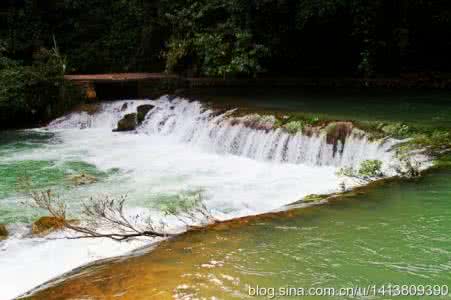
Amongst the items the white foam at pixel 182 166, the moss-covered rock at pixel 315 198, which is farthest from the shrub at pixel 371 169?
the moss-covered rock at pixel 315 198

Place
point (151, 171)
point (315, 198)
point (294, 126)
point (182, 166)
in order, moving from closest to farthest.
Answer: point (315, 198) < point (151, 171) < point (294, 126) < point (182, 166)

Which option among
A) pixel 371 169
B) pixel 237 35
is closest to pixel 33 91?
pixel 237 35

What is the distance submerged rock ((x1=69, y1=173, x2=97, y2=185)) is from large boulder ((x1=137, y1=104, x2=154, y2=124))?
5619mm

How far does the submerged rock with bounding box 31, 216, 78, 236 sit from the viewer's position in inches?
304

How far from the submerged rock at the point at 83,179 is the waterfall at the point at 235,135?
347cm

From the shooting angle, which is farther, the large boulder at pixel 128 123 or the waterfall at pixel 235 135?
the large boulder at pixel 128 123

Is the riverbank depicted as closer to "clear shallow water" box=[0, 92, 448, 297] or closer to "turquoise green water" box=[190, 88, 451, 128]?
"turquoise green water" box=[190, 88, 451, 128]

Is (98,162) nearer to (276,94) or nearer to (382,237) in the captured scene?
(276,94)

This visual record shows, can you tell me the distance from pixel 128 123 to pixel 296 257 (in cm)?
1173

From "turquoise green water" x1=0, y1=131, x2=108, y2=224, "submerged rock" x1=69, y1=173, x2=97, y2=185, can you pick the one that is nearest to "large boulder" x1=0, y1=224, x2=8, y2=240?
"turquoise green water" x1=0, y1=131, x2=108, y2=224

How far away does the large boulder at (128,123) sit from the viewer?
667 inches

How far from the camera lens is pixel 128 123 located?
55.6ft

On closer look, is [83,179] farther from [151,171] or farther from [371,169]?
[371,169]

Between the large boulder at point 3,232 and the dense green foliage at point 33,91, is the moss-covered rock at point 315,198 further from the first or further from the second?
the dense green foliage at point 33,91
